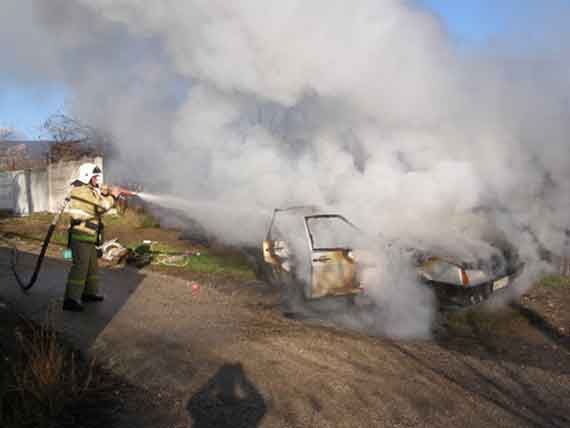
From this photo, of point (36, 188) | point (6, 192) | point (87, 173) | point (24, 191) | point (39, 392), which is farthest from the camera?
point (36, 188)

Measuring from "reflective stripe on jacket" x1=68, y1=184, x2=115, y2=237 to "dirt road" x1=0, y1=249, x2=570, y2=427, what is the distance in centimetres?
96

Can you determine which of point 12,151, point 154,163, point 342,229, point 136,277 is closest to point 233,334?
point 342,229

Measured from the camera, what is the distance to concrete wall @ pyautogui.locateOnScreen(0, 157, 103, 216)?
18734 mm

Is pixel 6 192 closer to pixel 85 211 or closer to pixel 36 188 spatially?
pixel 36 188

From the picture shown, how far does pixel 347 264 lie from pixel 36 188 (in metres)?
15.7

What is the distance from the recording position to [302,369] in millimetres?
4602

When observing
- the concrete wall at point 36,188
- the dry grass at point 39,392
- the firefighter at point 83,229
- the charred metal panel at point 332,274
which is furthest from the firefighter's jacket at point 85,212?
the concrete wall at point 36,188

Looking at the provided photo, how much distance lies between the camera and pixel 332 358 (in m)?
4.97

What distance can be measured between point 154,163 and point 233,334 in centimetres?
745

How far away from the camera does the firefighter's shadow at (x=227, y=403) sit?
364 centimetres

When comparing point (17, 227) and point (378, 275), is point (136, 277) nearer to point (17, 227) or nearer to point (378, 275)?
point (378, 275)

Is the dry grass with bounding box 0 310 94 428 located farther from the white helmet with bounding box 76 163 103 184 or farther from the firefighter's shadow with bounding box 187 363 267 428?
the white helmet with bounding box 76 163 103 184

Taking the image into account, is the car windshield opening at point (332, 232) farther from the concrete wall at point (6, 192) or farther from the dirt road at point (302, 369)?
the concrete wall at point (6, 192)

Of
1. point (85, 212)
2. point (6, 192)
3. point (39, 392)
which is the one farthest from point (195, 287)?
point (6, 192)
